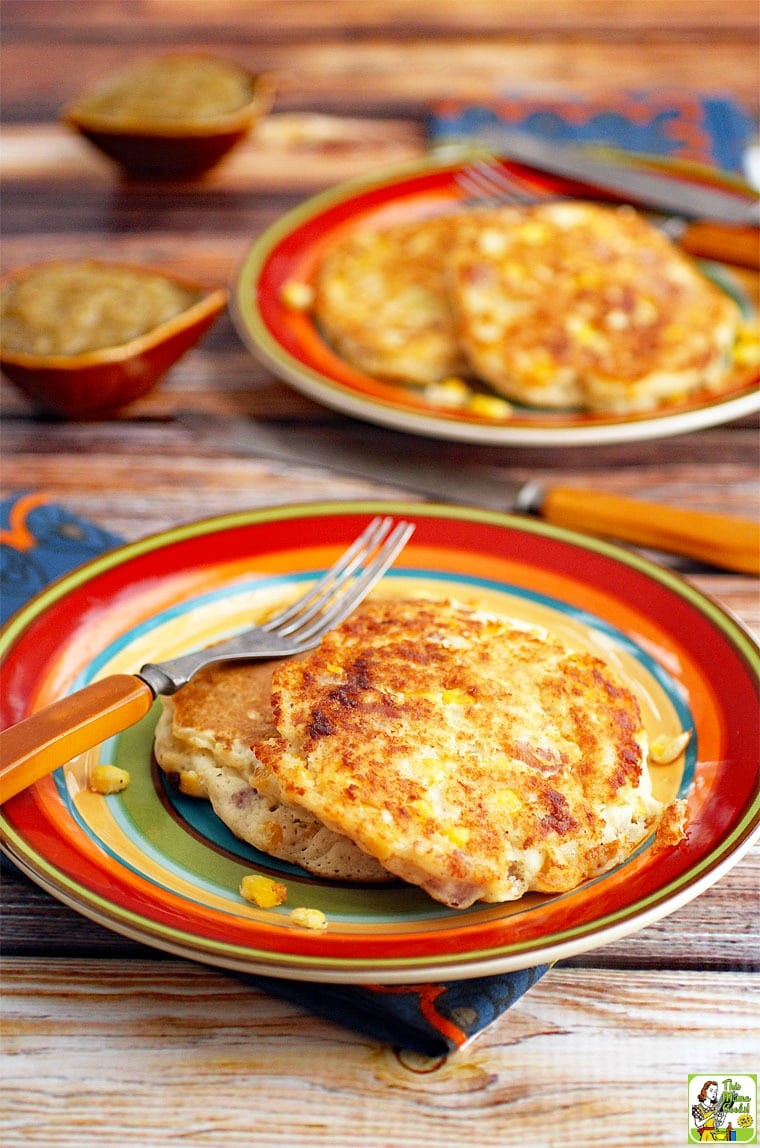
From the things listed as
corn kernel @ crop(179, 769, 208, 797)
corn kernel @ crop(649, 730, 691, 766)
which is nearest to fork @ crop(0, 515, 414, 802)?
corn kernel @ crop(179, 769, 208, 797)

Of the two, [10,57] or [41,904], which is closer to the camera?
[41,904]

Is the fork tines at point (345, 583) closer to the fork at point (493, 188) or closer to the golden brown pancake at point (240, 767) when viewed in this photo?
the golden brown pancake at point (240, 767)

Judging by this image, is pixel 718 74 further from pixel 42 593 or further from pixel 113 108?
pixel 42 593

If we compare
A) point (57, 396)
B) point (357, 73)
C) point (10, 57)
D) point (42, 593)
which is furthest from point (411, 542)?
point (10, 57)

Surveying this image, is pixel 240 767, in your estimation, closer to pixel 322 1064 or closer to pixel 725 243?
pixel 322 1064

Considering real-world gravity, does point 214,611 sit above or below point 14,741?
below

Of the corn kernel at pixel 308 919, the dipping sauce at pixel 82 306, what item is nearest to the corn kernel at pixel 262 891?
the corn kernel at pixel 308 919

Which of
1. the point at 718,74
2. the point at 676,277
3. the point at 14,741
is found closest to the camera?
the point at 14,741
